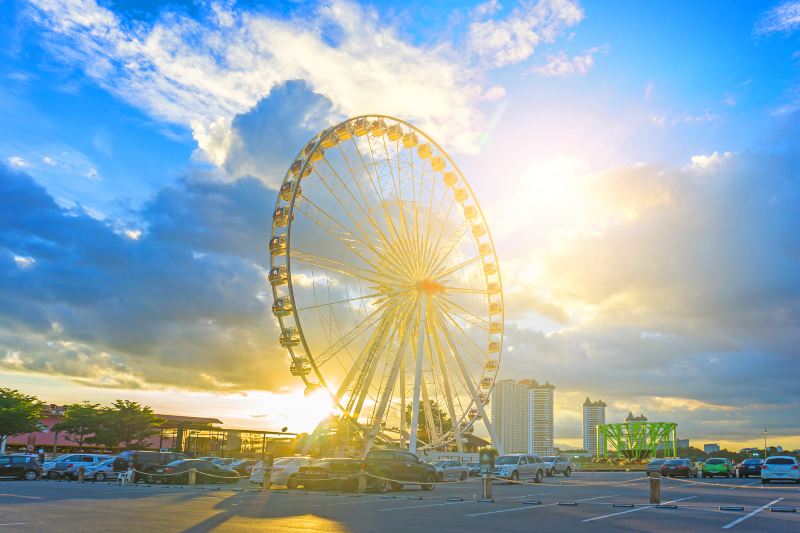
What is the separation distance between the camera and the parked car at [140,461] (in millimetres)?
39969

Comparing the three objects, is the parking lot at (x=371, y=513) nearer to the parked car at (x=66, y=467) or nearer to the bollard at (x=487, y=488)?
the bollard at (x=487, y=488)

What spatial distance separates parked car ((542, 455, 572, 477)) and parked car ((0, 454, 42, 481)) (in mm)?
31216

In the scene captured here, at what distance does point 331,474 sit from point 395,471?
9.47ft

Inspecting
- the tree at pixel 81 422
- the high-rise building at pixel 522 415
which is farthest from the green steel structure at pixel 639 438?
the tree at pixel 81 422

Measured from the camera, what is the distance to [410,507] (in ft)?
74.4

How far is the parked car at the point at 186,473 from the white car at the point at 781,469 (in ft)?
96.9

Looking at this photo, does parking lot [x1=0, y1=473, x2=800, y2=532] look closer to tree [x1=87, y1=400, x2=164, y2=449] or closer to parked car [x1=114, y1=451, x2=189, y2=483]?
parked car [x1=114, y1=451, x2=189, y2=483]

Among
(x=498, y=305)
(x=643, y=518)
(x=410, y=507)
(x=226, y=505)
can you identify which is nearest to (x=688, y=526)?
(x=643, y=518)

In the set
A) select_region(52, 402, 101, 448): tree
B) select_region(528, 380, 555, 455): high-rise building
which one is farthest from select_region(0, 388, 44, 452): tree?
select_region(528, 380, 555, 455): high-rise building

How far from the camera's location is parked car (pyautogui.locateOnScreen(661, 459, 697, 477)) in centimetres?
5006

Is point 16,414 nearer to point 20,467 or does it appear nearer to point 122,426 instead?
point 122,426

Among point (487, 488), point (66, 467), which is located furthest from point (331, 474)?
point (66, 467)

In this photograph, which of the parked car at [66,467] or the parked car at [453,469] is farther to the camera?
the parked car at [453,469]

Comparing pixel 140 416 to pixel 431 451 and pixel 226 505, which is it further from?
pixel 226 505
